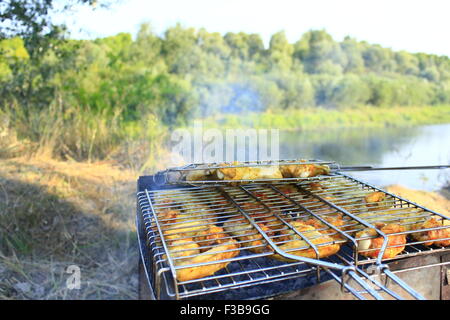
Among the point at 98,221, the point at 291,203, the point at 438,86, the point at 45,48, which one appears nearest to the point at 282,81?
the point at 438,86

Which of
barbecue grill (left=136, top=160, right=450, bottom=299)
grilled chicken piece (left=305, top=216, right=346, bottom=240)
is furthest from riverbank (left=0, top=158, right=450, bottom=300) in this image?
grilled chicken piece (left=305, top=216, right=346, bottom=240)

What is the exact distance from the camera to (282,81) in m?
8.06

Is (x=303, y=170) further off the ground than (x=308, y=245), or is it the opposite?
(x=303, y=170)

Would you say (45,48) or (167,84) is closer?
(45,48)

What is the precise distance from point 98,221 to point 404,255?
2.92 metres

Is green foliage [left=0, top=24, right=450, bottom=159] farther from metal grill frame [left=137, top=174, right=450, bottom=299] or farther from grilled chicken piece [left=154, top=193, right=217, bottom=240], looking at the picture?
metal grill frame [left=137, top=174, right=450, bottom=299]

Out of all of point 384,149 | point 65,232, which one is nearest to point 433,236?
point 65,232

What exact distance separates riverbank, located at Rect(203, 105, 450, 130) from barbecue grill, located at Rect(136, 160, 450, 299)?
5.48m

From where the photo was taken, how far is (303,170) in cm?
167

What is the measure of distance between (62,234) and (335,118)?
5.76 meters

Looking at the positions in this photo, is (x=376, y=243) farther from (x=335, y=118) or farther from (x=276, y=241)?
(x=335, y=118)

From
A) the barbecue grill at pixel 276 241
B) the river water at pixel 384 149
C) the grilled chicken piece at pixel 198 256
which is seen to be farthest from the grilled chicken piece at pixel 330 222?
the river water at pixel 384 149

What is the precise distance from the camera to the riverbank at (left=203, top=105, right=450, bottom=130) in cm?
679
